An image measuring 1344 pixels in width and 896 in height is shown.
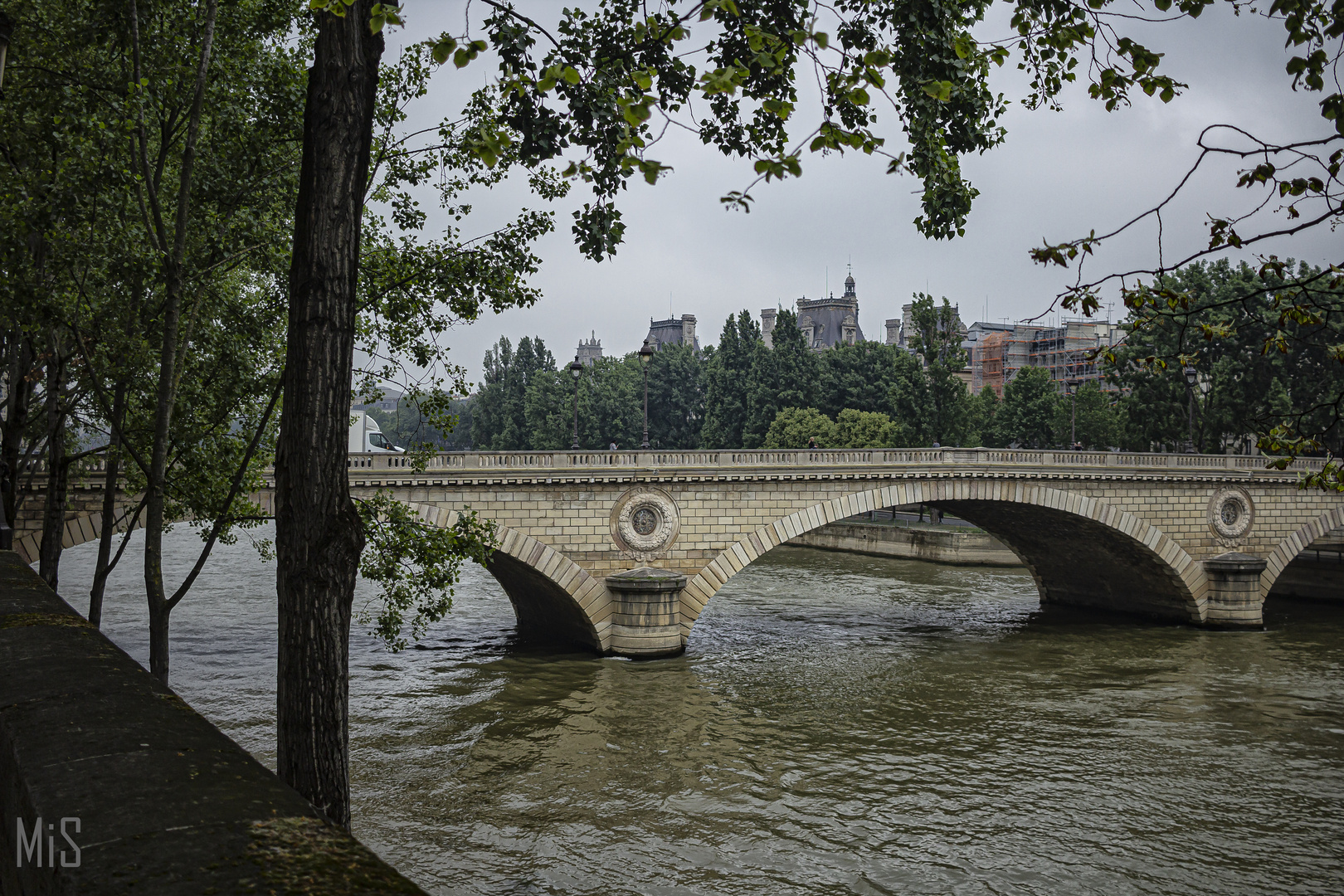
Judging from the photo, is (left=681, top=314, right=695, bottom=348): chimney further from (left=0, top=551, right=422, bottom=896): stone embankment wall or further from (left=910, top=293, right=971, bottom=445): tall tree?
(left=0, top=551, right=422, bottom=896): stone embankment wall

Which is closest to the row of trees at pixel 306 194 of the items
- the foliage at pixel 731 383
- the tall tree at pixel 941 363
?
the tall tree at pixel 941 363

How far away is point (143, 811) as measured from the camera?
2602 millimetres

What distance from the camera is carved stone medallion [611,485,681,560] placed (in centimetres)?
2474

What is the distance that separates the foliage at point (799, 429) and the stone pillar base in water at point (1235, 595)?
31183mm

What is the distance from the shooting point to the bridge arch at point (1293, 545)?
32.8 metres

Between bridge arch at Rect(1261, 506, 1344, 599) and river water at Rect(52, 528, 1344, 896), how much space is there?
2.65 m

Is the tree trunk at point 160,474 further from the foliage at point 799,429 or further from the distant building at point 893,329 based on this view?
the distant building at point 893,329

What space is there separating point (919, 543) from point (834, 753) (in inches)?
1212

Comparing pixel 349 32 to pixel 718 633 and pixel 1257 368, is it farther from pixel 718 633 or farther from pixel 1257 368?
pixel 1257 368

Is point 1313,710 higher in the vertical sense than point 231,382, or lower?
lower

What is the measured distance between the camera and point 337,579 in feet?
18.0

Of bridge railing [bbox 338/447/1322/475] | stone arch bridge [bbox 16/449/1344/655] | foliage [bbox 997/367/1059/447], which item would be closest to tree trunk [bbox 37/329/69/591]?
bridge railing [bbox 338/447/1322/475]

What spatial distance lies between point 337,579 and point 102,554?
8694 millimetres

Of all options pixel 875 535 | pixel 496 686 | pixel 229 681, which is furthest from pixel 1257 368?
pixel 229 681
